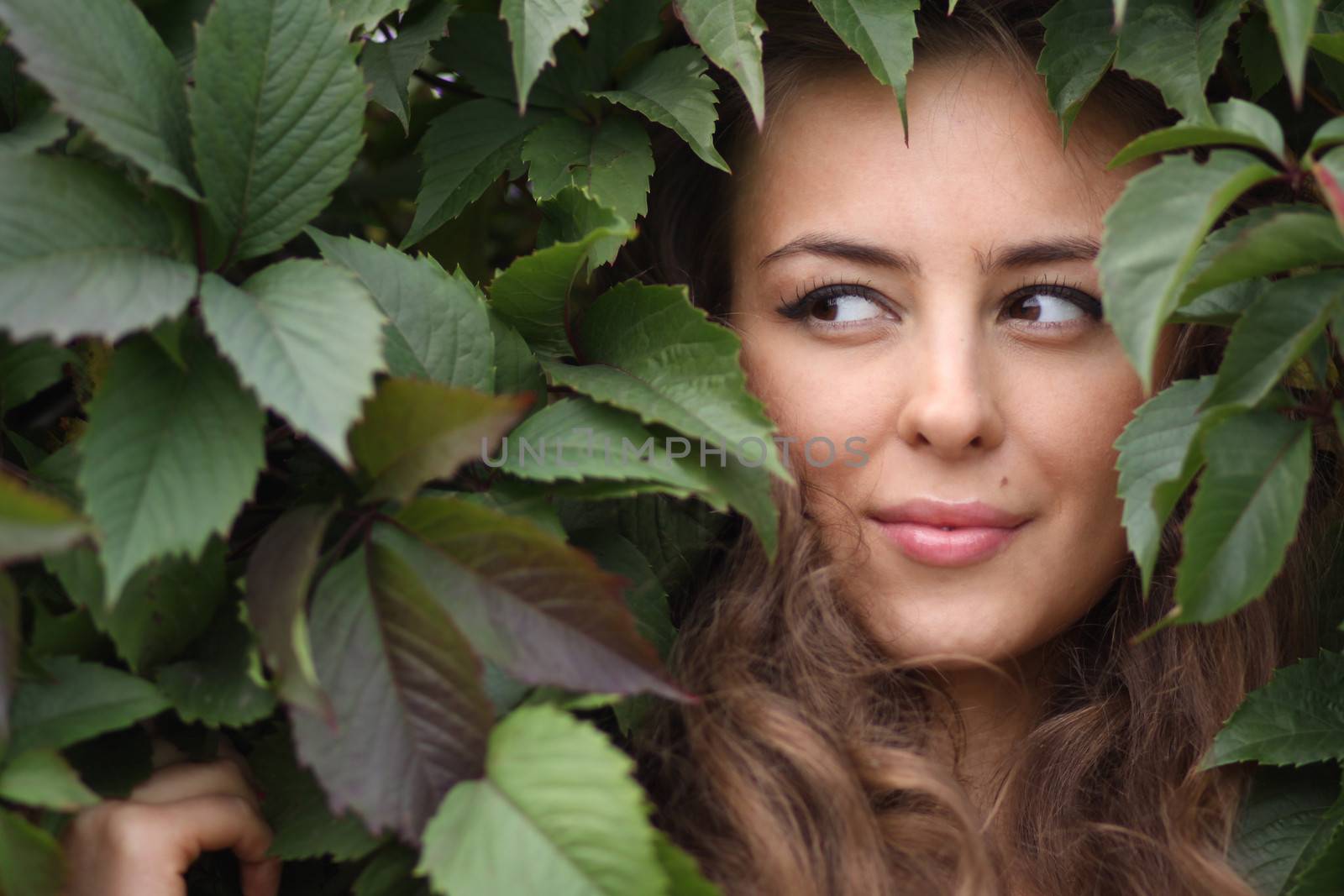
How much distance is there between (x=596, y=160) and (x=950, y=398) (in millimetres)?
422

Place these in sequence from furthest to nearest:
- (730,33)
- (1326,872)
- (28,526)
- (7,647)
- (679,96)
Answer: (679,96) → (730,33) → (1326,872) → (7,647) → (28,526)

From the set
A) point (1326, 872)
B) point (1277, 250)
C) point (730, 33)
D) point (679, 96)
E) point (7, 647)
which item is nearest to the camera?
point (7, 647)

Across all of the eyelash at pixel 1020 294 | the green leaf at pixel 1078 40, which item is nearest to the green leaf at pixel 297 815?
the eyelash at pixel 1020 294

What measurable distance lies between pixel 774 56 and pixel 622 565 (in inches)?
24.4

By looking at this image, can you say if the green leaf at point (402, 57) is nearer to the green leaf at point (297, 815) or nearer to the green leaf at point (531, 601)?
the green leaf at point (531, 601)

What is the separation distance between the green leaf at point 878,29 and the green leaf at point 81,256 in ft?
2.05

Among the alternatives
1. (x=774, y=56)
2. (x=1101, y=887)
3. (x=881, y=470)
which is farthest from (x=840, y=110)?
(x=1101, y=887)

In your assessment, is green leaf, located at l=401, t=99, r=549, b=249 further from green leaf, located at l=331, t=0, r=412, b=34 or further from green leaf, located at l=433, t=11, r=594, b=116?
green leaf, located at l=331, t=0, r=412, b=34

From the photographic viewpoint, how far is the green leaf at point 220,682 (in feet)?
2.84

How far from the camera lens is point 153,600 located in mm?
863

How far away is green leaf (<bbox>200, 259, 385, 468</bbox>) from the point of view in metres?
0.73

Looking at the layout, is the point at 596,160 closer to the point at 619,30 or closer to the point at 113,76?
the point at 619,30

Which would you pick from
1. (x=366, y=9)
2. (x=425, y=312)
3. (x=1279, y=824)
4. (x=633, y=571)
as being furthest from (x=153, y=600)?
Answer: (x=1279, y=824)

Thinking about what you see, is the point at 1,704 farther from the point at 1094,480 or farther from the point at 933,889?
the point at 1094,480
